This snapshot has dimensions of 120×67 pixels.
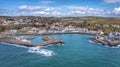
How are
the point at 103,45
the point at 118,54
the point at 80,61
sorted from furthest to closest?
1. the point at 103,45
2. the point at 118,54
3. the point at 80,61

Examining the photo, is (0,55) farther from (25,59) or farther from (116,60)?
(116,60)

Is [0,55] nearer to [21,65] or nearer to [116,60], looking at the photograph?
[21,65]

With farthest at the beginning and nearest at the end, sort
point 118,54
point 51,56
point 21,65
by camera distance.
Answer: point 118,54
point 51,56
point 21,65

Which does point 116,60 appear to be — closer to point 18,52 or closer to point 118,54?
point 118,54

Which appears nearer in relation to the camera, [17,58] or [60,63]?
[60,63]

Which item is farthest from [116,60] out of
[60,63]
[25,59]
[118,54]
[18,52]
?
[18,52]

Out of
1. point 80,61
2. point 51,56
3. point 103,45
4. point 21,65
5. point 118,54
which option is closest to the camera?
point 21,65

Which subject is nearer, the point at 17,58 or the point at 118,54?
the point at 17,58

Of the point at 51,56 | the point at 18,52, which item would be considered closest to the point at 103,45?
the point at 51,56

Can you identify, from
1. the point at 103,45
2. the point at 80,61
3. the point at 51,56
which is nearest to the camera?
the point at 80,61
